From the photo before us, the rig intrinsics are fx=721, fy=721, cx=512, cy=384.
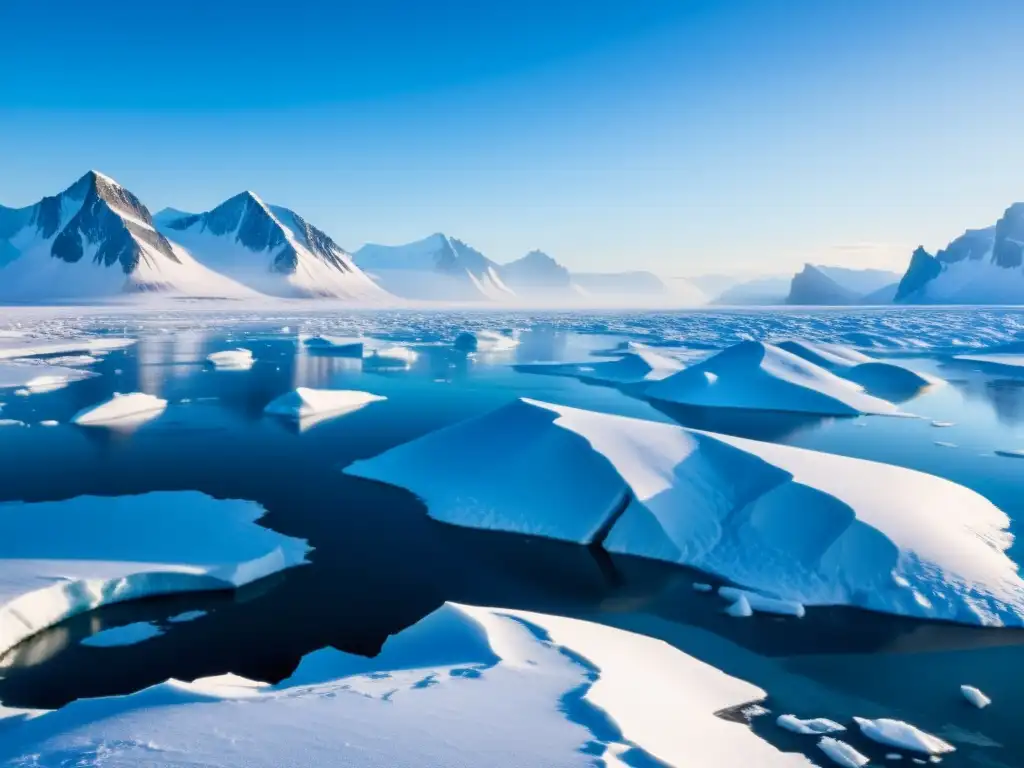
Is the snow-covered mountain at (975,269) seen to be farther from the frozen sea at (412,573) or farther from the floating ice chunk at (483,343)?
the frozen sea at (412,573)

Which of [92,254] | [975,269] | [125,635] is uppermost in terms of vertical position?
[975,269]

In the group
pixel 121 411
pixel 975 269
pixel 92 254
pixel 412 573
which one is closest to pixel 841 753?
pixel 412 573

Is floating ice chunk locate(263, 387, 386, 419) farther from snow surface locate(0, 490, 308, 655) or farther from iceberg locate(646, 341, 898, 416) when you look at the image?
iceberg locate(646, 341, 898, 416)

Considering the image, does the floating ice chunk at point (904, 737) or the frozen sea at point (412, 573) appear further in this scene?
the frozen sea at point (412, 573)

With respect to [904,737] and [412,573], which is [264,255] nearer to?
[412,573]

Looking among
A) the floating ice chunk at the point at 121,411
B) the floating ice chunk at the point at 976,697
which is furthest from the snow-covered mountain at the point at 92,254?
the floating ice chunk at the point at 976,697

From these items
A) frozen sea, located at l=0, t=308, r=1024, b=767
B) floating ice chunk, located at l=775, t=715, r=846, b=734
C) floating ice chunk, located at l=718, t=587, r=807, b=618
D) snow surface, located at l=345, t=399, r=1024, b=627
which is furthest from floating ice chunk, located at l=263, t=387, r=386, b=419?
floating ice chunk, located at l=775, t=715, r=846, b=734
